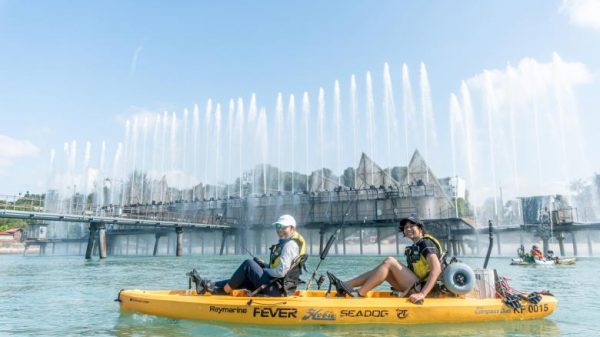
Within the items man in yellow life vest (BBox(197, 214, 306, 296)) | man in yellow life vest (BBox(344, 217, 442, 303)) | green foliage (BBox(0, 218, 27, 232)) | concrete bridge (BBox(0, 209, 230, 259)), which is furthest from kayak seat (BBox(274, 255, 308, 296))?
green foliage (BBox(0, 218, 27, 232))

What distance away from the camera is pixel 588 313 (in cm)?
1025

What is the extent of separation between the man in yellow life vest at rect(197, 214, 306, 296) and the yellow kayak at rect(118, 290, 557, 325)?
231 millimetres

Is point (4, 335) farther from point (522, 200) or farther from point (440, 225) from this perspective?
point (522, 200)

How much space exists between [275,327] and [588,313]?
788 centimetres

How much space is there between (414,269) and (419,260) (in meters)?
0.28

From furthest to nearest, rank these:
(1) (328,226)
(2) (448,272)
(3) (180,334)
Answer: (1) (328,226), (2) (448,272), (3) (180,334)

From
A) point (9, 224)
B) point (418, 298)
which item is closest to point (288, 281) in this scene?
point (418, 298)

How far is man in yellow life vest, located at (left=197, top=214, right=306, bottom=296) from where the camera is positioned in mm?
8273

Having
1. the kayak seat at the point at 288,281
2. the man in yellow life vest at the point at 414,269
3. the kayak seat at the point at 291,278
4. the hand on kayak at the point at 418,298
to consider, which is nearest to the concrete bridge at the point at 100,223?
the kayak seat at the point at 288,281

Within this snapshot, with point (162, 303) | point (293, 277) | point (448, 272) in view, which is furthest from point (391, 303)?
point (162, 303)

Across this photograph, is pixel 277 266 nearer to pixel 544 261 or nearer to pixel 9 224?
pixel 544 261

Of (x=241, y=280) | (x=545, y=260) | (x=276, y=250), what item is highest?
(x=276, y=250)

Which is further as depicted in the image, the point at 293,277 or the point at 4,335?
the point at 293,277

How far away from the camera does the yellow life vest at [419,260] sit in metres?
8.41
